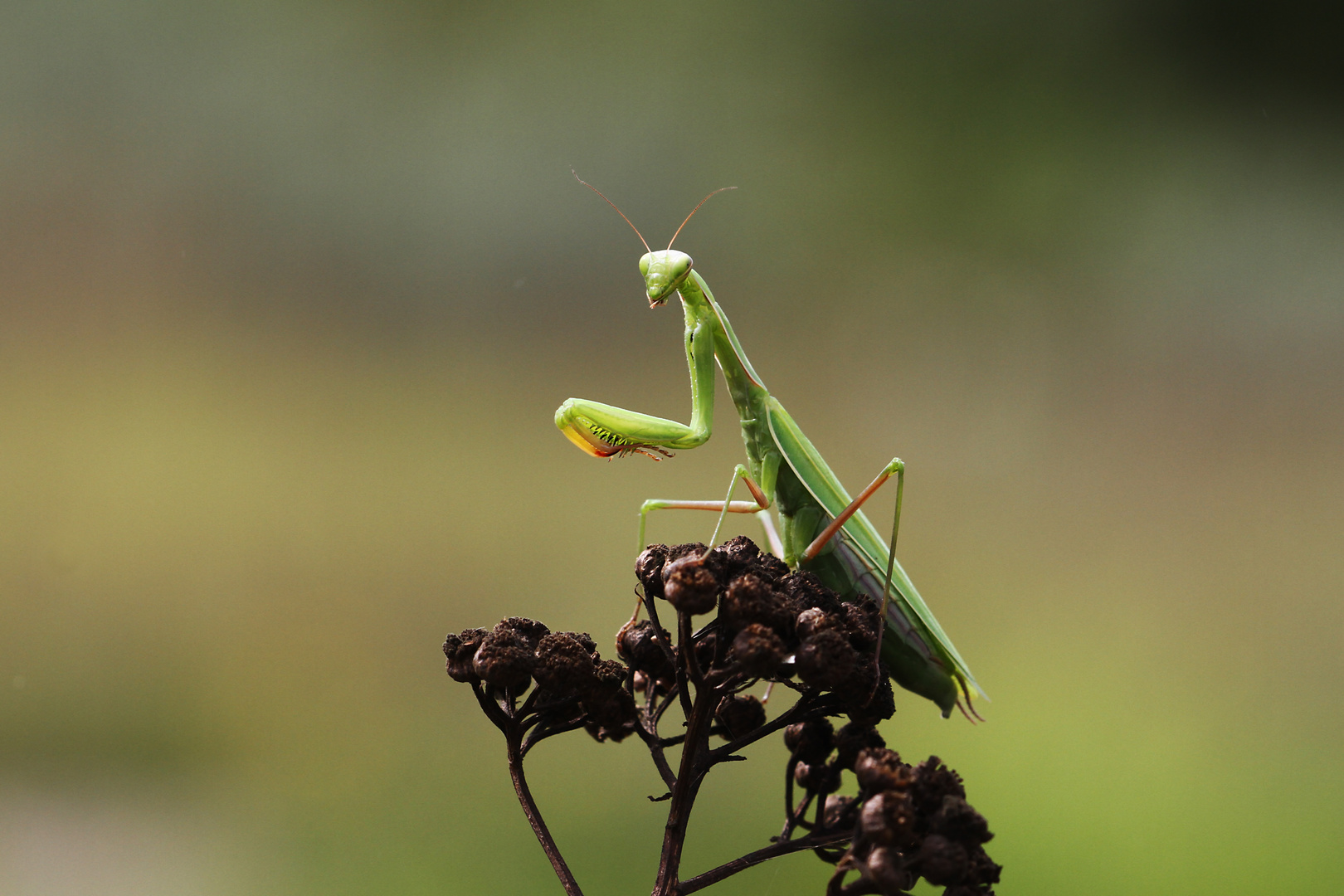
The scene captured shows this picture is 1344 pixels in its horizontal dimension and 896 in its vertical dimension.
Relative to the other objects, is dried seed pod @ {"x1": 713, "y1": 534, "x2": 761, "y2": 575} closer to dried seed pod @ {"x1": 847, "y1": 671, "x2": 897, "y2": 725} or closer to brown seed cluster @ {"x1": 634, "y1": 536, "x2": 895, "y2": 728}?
brown seed cluster @ {"x1": 634, "y1": 536, "x2": 895, "y2": 728}

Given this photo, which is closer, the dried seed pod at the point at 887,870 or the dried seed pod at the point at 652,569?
the dried seed pod at the point at 887,870

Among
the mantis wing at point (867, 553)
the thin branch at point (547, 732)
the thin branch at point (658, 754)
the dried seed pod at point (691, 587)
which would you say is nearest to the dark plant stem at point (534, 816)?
the thin branch at point (547, 732)

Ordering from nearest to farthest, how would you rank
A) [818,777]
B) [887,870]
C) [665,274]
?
[887,870]
[818,777]
[665,274]

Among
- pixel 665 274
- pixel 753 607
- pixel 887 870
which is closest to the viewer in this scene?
pixel 887 870

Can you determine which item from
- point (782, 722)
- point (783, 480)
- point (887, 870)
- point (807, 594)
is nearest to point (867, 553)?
point (783, 480)

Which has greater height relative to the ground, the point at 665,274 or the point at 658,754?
the point at 665,274

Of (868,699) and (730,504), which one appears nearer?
(868,699)

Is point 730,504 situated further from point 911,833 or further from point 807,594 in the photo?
point 911,833

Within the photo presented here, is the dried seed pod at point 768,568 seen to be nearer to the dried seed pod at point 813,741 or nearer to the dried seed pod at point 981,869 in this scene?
the dried seed pod at point 813,741

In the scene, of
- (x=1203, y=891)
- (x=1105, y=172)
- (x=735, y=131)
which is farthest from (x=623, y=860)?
(x=1105, y=172)
